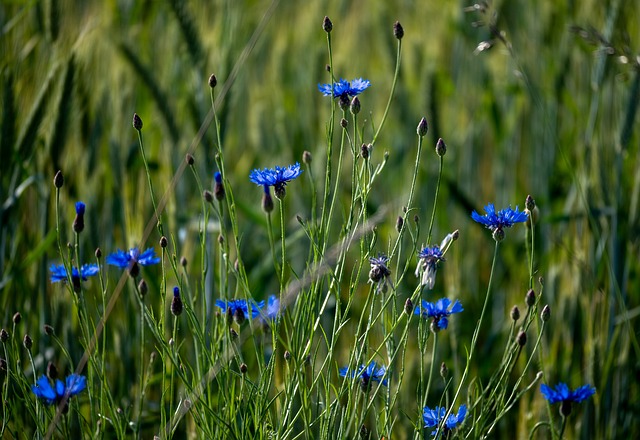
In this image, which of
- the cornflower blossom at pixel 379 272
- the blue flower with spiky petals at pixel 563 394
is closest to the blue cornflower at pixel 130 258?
the cornflower blossom at pixel 379 272

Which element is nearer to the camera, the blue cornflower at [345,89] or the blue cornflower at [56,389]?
the blue cornflower at [56,389]

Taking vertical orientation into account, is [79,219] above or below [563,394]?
above

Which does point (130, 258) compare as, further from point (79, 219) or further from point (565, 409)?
point (565, 409)

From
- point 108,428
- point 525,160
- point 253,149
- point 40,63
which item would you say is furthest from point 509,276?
point 40,63

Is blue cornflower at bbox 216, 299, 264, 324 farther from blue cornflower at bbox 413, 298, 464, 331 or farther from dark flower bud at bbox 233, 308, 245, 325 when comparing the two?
blue cornflower at bbox 413, 298, 464, 331

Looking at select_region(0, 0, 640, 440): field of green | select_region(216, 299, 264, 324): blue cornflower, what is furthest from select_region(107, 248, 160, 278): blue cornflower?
select_region(216, 299, 264, 324): blue cornflower

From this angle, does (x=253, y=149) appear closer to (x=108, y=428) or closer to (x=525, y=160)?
(x=525, y=160)

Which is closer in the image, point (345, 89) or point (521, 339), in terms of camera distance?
point (521, 339)

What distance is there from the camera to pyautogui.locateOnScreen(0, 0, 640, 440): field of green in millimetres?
1053

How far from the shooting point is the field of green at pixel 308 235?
1.05 m

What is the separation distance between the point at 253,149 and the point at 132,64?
77 centimetres

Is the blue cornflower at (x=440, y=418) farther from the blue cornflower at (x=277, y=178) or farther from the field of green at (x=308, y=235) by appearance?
the blue cornflower at (x=277, y=178)

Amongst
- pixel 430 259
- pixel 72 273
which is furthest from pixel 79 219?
pixel 430 259

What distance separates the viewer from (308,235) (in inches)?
40.5
